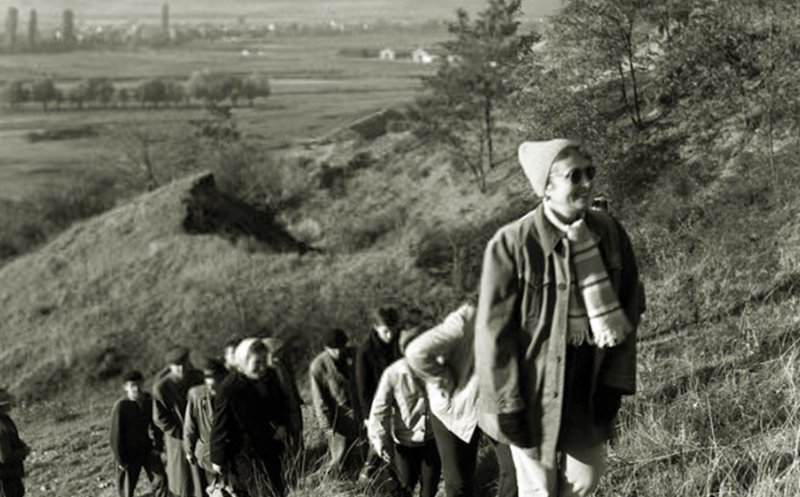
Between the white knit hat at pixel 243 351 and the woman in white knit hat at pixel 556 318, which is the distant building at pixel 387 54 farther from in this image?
the woman in white knit hat at pixel 556 318

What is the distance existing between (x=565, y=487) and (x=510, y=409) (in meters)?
0.49

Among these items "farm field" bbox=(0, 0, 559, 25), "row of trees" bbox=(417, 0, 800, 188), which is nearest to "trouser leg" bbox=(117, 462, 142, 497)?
"row of trees" bbox=(417, 0, 800, 188)

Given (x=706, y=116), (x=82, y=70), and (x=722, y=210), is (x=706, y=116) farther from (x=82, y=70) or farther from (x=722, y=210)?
(x=82, y=70)

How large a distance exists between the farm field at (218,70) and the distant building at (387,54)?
91 centimetres

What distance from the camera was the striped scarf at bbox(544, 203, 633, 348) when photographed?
11.5 feet

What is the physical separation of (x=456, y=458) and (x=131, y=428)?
4.58 meters

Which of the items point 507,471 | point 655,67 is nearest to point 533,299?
point 507,471

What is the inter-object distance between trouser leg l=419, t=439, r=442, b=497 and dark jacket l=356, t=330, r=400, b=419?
1.10m

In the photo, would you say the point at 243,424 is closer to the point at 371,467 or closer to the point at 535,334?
the point at 371,467

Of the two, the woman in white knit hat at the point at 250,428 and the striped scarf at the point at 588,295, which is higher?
the striped scarf at the point at 588,295

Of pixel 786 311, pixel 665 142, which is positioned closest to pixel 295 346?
pixel 665 142

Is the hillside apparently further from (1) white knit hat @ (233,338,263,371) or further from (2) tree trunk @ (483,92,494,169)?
(2) tree trunk @ (483,92,494,169)

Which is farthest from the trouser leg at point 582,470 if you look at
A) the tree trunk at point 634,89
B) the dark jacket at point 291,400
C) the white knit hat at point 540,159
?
the tree trunk at point 634,89

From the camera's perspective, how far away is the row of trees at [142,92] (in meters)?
98.8
